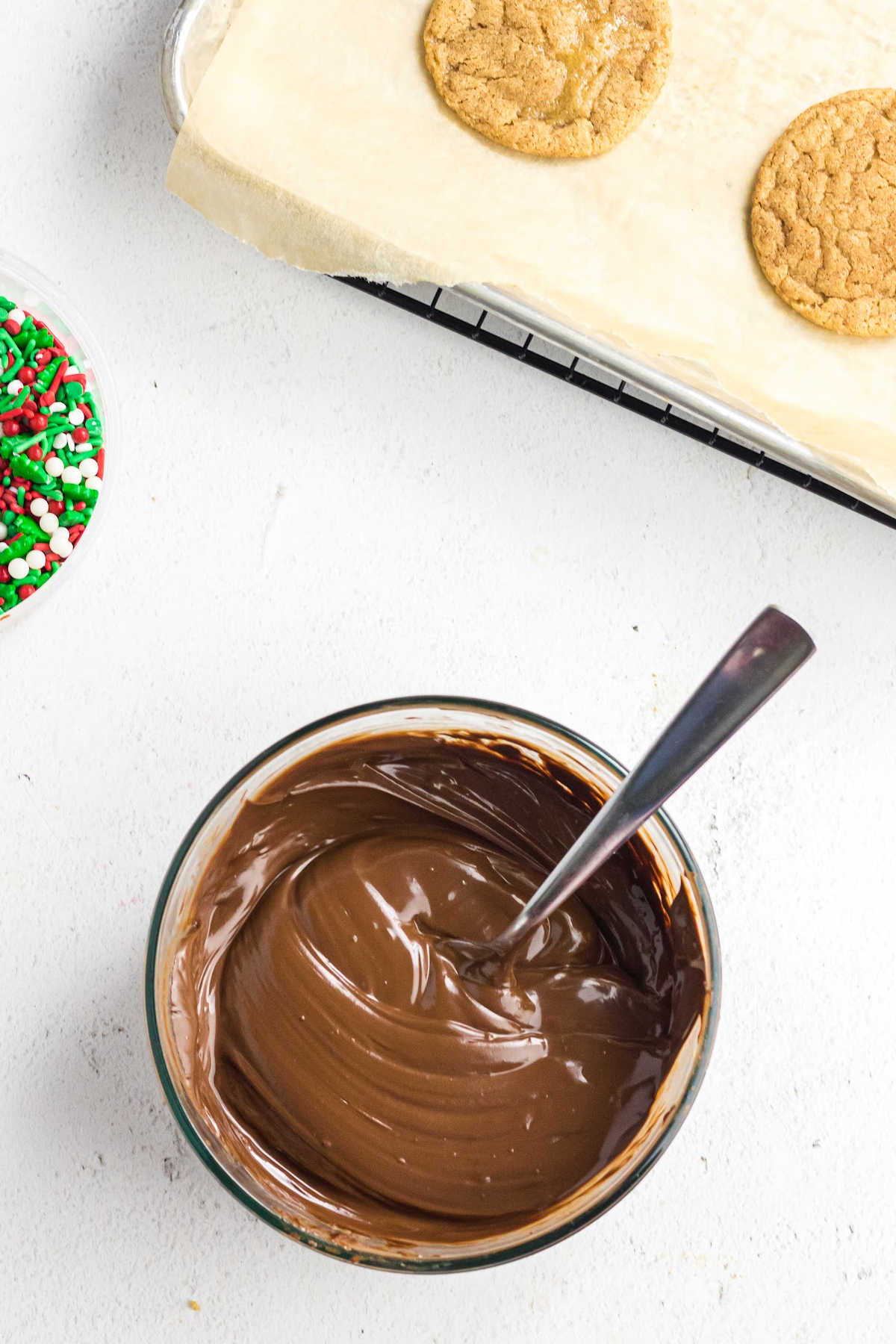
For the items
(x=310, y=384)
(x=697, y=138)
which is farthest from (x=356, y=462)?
(x=697, y=138)

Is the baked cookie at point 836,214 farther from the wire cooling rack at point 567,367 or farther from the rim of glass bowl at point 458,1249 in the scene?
the rim of glass bowl at point 458,1249

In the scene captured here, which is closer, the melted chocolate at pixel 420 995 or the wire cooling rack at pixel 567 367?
the melted chocolate at pixel 420 995

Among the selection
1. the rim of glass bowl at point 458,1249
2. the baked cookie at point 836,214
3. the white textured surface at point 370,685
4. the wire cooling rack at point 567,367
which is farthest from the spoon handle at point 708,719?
the baked cookie at point 836,214

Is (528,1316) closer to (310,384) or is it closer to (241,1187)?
(241,1187)

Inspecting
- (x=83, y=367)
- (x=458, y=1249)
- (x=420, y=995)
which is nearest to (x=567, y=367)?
(x=83, y=367)

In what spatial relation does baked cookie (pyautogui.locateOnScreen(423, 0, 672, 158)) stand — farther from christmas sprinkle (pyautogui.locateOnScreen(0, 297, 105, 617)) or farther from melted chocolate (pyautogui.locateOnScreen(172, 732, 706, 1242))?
melted chocolate (pyautogui.locateOnScreen(172, 732, 706, 1242))

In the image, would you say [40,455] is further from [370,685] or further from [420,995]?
[420,995]
